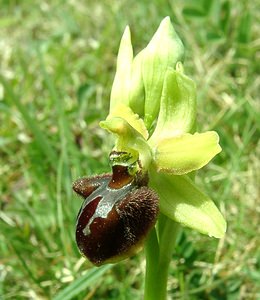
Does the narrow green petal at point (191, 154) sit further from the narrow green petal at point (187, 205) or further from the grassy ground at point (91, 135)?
the grassy ground at point (91, 135)

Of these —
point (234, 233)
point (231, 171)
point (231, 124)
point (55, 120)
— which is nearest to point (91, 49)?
point (55, 120)

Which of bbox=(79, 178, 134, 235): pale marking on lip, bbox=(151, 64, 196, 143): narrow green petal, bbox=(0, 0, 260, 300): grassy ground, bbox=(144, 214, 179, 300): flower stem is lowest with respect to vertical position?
bbox=(0, 0, 260, 300): grassy ground

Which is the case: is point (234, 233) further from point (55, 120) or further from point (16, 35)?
point (16, 35)

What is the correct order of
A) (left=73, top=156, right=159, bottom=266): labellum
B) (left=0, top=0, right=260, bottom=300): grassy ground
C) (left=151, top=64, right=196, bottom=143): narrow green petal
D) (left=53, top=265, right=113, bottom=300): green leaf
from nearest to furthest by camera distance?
(left=73, top=156, right=159, bottom=266): labellum < (left=151, top=64, right=196, bottom=143): narrow green petal < (left=53, top=265, right=113, bottom=300): green leaf < (left=0, top=0, right=260, bottom=300): grassy ground

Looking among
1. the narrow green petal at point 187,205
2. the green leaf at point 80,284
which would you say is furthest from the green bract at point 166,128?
the green leaf at point 80,284

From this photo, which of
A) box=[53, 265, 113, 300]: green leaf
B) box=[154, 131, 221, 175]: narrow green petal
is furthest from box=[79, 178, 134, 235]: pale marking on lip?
box=[53, 265, 113, 300]: green leaf

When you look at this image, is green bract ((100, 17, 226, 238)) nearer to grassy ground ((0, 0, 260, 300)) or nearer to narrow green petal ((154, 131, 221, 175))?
narrow green petal ((154, 131, 221, 175))
